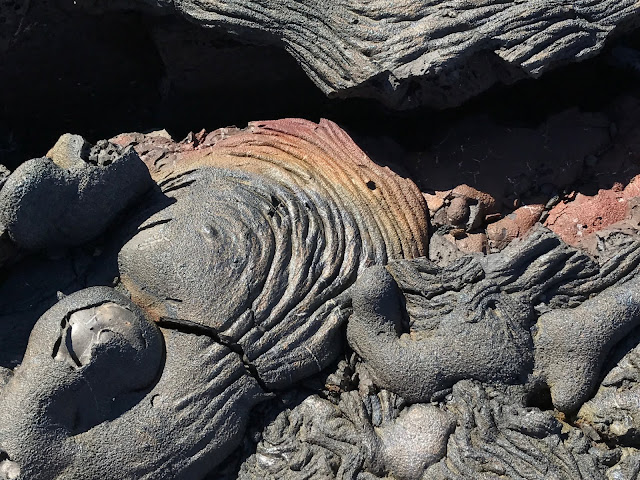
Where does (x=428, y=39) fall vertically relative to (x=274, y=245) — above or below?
above

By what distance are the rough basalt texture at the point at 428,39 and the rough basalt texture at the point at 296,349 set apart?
58 centimetres

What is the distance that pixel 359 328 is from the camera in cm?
260

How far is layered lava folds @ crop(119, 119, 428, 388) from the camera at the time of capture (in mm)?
2529

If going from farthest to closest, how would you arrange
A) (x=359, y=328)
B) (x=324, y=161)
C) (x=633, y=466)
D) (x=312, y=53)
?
(x=324, y=161) → (x=312, y=53) → (x=359, y=328) → (x=633, y=466)

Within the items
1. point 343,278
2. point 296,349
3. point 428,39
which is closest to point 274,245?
point 343,278

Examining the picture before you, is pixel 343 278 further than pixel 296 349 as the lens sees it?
Yes

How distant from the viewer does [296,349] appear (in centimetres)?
256

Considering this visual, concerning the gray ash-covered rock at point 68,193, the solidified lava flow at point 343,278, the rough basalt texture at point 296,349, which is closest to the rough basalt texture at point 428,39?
the solidified lava flow at point 343,278

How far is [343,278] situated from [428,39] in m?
0.95

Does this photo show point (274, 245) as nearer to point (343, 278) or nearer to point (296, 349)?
point (343, 278)

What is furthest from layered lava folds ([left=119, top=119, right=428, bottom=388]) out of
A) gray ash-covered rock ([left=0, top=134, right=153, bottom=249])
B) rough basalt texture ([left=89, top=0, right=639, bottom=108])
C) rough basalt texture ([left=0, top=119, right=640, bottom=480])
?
rough basalt texture ([left=89, top=0, right=639, bottom=108])

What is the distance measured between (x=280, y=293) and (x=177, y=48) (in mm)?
1327

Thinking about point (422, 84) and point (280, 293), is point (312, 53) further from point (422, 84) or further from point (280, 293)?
point (280, 293)

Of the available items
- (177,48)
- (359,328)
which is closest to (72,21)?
(177,48)
